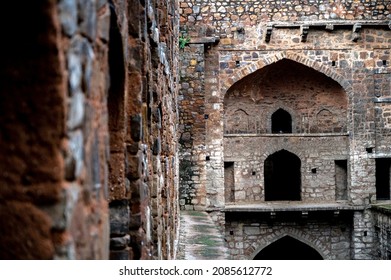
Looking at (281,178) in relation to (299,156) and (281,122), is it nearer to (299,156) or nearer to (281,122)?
(281,122)

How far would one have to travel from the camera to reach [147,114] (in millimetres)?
4348

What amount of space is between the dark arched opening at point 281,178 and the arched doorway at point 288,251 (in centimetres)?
125

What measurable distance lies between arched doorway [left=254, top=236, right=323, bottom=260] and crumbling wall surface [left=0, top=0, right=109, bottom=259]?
1498cm

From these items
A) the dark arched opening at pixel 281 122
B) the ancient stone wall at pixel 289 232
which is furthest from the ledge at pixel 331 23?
the ancient stone wall at pixel 289 232

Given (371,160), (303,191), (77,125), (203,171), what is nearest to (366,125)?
(371,160)

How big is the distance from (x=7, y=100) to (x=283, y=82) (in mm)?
14735

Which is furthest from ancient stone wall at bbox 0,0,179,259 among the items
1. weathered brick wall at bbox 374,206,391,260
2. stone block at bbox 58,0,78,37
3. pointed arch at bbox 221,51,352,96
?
pointed arch at bbox 221,51,352,96

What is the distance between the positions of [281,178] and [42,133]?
1618 cm

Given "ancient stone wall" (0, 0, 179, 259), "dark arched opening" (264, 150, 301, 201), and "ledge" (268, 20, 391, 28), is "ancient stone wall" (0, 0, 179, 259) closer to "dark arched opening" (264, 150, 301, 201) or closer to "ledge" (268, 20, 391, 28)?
"ledge" (268, 20, 391, 28)

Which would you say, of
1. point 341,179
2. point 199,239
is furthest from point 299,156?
point 199,239

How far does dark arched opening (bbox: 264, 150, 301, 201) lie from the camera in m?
17.3

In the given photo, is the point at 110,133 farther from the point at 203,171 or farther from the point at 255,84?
the point at 255,84

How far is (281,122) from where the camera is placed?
1680 centimetres

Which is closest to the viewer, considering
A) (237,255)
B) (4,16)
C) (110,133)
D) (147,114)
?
(4,16)
